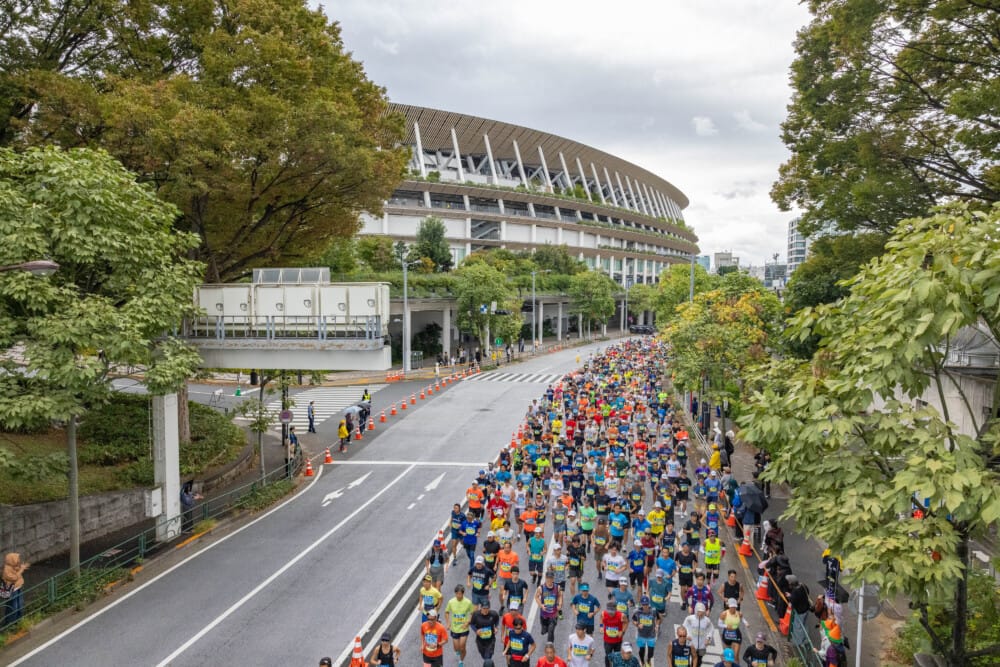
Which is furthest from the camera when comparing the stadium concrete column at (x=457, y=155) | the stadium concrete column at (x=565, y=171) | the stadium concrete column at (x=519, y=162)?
the stadium concrete column at (x=565, y=171)

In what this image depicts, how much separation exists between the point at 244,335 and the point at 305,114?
663 cm

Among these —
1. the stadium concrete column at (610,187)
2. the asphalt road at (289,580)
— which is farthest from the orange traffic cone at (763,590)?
the stadium concrete column at (610,187)

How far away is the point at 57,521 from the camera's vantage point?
15664 millimetres

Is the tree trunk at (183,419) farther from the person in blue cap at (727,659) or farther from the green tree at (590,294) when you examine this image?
the green tree at (590,294)

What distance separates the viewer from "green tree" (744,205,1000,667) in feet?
22.6

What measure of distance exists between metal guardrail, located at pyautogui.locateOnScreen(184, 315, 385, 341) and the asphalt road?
204 inches

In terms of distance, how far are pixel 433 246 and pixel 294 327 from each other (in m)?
46.8

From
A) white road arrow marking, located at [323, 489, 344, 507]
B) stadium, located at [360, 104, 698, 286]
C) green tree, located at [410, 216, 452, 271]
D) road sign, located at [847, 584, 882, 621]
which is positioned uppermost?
stadium, located at [360, 104, 698, 286]

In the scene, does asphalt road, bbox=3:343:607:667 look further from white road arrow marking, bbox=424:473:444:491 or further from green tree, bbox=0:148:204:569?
green tree, bbox=0:148:204:569

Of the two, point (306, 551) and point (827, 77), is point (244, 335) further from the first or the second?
point (827, 77)

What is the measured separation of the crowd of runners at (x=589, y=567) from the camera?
1000 centimetres

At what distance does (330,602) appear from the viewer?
13.0 m

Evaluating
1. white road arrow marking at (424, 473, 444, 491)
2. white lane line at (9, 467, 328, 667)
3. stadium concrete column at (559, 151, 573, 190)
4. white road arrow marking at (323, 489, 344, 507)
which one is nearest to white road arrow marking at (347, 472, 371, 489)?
white road arrow marking at (323, 489, 344, 507)

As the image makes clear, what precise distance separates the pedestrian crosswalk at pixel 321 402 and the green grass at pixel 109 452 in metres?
7.42
